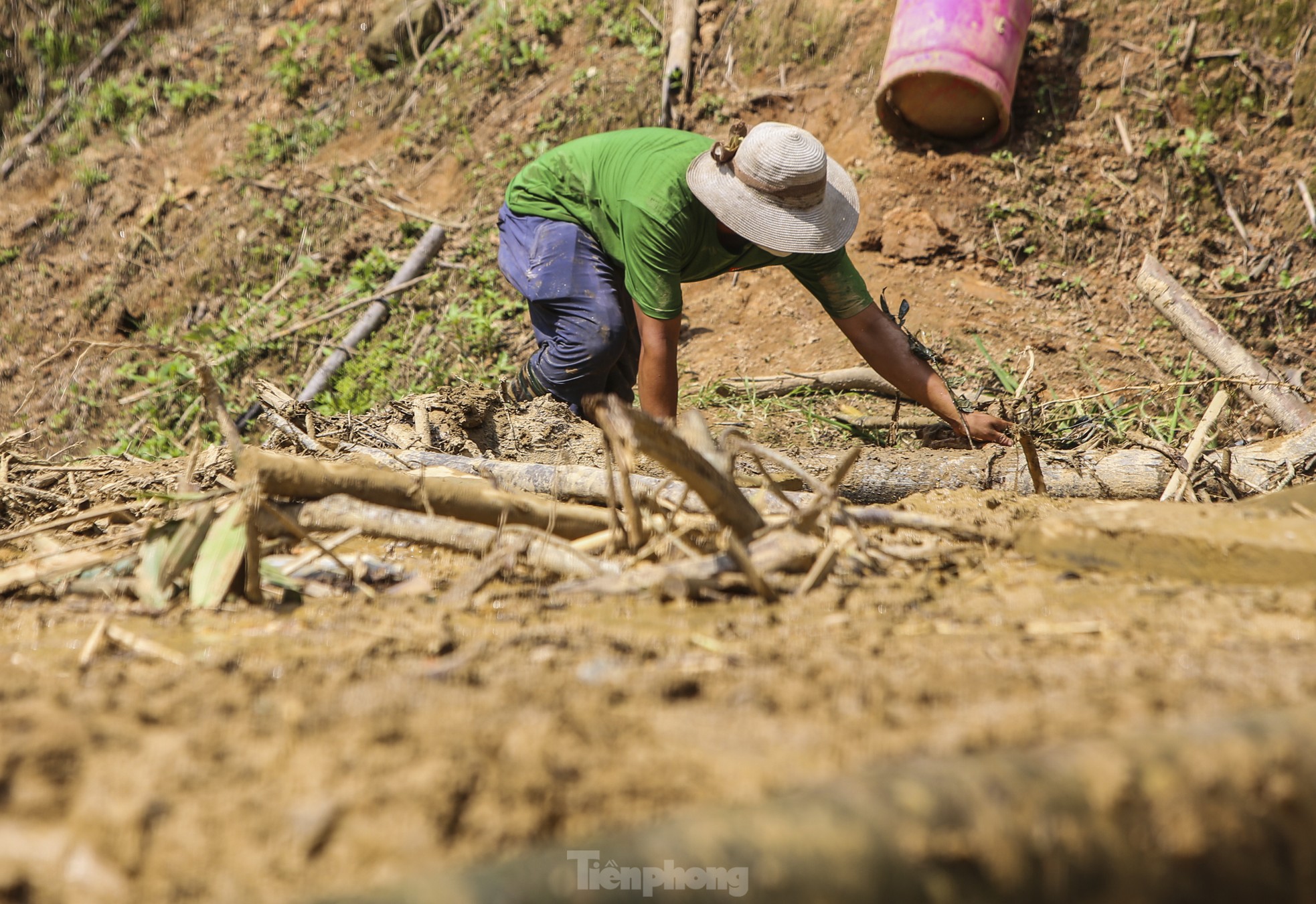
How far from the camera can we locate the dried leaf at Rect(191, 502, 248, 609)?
5.43ft

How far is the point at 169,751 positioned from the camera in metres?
0.96

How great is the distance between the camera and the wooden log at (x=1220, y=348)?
3.34 m

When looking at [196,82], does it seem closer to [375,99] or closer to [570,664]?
[375,99]

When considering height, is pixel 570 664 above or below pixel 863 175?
below

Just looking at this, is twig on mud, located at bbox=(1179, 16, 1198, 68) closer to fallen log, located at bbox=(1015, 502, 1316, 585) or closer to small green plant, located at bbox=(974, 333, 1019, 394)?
small green plant, located at bbox=(974, 333, 1019, 394)

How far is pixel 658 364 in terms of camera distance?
2934 millimetres

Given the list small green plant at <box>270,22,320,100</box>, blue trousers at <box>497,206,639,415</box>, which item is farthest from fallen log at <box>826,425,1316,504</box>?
small green plant at <box>270,22,320,100</box>

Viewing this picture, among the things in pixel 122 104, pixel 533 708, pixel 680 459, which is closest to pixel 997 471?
pixel 680 459

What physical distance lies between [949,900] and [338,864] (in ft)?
1.75

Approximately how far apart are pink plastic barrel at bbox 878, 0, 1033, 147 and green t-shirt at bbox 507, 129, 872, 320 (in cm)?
207

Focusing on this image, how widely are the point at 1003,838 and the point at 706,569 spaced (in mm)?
869

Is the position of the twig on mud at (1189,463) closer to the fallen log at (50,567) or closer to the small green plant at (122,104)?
the fallen log at (50,567)

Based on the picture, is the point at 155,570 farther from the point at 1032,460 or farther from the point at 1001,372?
the point at 1001,372

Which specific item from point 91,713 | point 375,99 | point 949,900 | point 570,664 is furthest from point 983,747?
point 375,99
